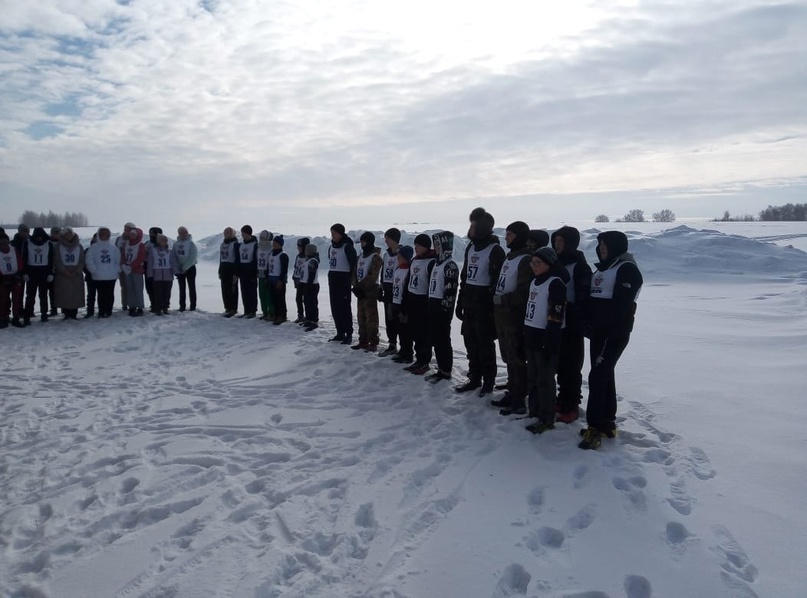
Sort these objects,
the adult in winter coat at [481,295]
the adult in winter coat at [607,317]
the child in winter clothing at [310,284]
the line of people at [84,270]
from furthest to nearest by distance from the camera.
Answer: the line of people at [84,270] → the child in winter clothing at [310,284] → the adult in winter coat at [481,295] → the adult in winter coat at [607,317]

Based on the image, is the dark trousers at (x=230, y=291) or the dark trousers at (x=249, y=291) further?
the dark trousers at (x=230, y=291)

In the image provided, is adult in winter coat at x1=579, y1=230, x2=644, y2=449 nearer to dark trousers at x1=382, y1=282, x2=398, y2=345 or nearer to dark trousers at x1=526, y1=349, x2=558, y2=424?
dark trousers at x1=526, y1=349, x2=558, y2=424

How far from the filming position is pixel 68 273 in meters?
11.3

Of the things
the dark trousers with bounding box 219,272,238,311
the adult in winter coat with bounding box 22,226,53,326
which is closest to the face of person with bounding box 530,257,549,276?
the dark trousers with bounding box 219,272,238,311

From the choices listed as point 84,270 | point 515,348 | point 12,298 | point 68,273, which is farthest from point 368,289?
point 12,298

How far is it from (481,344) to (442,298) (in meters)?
0.82

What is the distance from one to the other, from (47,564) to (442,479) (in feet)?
9.46

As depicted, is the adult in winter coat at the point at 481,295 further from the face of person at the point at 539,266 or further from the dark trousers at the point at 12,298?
the dark trousers at the point at 12,298

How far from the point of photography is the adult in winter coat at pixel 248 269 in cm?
1158

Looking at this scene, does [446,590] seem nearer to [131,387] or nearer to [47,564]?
[47,564]

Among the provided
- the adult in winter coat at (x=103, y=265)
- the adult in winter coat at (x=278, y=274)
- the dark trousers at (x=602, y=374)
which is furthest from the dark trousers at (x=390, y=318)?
the adult in winter coat at (x=103, y=265)

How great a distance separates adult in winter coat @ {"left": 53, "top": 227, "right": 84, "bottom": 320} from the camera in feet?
36.7

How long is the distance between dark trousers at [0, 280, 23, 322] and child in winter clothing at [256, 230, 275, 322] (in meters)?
4.78

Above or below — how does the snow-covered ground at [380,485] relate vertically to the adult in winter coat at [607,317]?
below
